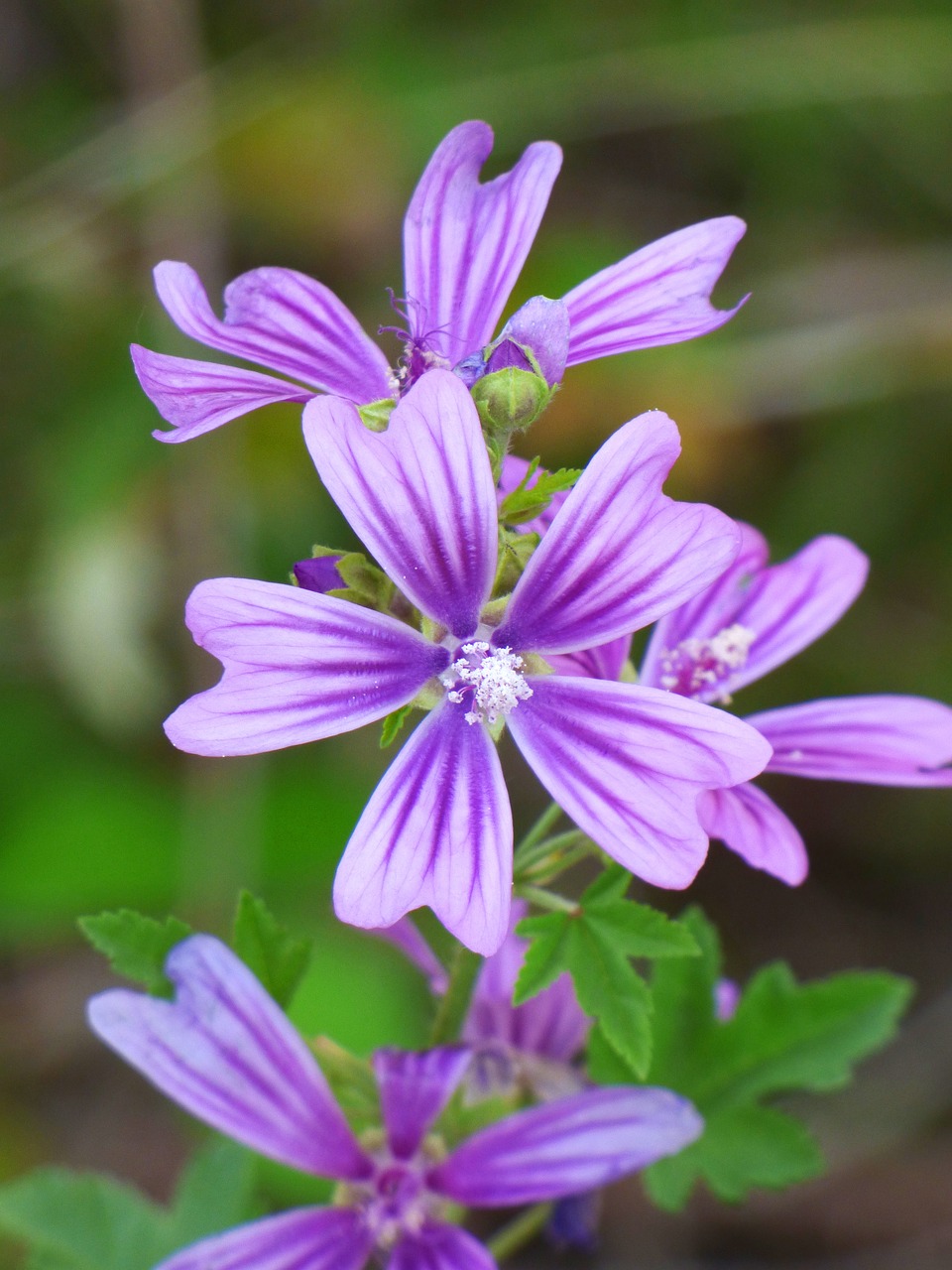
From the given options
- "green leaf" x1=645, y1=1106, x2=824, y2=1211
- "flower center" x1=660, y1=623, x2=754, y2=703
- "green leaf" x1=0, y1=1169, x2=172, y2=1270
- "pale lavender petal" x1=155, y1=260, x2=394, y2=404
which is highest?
"pale lavender petal" x1=155, y1=260, x2=394, y2=404

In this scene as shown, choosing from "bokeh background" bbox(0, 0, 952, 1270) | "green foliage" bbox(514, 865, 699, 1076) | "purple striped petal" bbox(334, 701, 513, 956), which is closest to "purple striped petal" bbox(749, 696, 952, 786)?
"green foliage" bbox(514, 865, 699, 1076)

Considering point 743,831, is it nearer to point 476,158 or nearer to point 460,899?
point 460,899

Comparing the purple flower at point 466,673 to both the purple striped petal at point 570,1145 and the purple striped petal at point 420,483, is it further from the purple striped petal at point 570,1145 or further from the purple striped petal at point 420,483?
the purple striped petal at point 570,1145

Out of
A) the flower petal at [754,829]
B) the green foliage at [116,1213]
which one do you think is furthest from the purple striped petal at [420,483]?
the green foliage at [116,1213]

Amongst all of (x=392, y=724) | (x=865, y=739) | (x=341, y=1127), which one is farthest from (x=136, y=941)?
(x=865, y=739)

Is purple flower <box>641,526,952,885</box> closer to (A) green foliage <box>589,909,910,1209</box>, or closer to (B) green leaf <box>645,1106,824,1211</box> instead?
(A) green foliage <box>589,909,910,1209</box>

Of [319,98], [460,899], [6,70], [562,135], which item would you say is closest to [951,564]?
[562,135]
